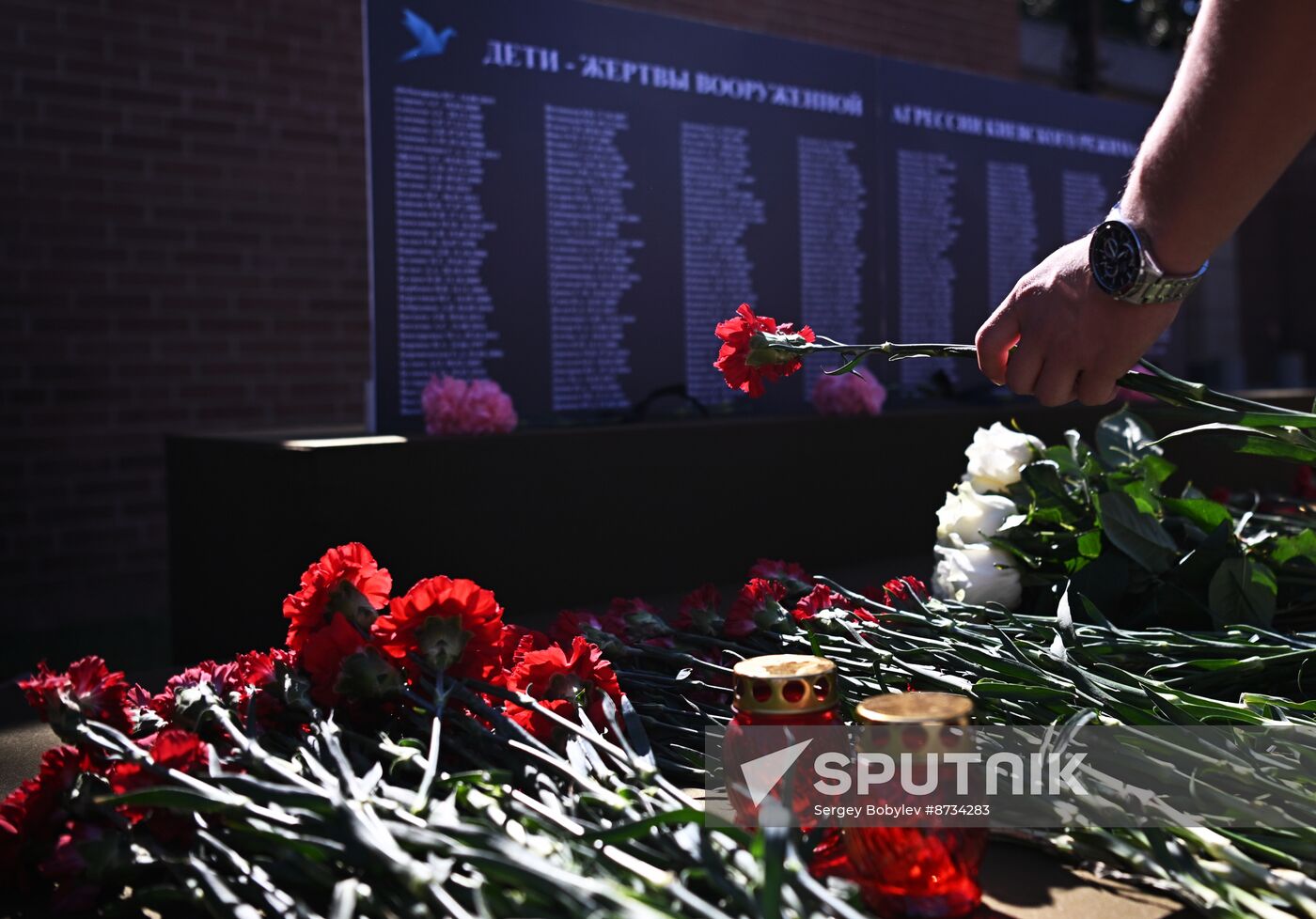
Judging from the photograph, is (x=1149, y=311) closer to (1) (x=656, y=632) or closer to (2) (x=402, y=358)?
(1) (x=656, y=632)

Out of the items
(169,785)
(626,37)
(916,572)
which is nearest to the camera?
(169,785)

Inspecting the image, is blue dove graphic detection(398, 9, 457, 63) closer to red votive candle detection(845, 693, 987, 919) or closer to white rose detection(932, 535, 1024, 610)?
white rose detection(932, 535, 1024, 610)

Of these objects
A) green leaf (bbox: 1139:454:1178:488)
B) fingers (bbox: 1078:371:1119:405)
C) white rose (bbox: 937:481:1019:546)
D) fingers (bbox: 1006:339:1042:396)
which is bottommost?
white rose (bbox: 937:481:1019:546)

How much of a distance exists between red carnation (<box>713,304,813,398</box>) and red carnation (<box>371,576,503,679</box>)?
0.25 meters

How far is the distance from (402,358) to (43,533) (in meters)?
1.90

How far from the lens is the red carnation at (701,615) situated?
95cm

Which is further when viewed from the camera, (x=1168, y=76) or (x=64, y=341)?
(x=1168, y=76)

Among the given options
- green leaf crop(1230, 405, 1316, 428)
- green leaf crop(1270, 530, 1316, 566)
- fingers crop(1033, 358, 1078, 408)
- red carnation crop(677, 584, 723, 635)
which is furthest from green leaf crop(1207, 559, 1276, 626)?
red carnation crop(677, 584, 723, 635)

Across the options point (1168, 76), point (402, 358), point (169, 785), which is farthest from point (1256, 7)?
point (1168, 76)

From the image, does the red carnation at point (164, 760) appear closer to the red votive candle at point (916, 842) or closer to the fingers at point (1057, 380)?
the red votive candle at point (916, 842)

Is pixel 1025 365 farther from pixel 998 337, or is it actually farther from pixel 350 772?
pixel 350 772

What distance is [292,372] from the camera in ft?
12.7

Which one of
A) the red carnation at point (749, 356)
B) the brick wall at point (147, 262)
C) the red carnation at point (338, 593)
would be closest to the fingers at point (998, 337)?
the red carnation at point (749, 356)

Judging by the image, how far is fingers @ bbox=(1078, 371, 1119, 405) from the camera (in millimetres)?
824
